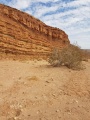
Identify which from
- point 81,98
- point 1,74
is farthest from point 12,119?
point 1,74

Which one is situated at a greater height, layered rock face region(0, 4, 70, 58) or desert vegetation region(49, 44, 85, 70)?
layered rock face region(0, 4, 70, 58)

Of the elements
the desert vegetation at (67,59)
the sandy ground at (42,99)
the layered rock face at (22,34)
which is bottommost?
the sandy ground at (42,99)

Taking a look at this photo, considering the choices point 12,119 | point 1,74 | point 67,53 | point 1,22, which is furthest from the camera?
point 1,22

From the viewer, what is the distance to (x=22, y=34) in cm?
1991

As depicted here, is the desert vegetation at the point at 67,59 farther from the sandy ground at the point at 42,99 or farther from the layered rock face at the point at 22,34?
the sandy ground at the point at 42,99

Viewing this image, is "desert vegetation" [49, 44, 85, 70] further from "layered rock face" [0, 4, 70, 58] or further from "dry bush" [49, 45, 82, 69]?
"layered rock face" [0, 4, 70, 58]

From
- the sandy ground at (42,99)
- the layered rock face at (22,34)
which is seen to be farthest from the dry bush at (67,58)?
the sandy ground at (42,99)

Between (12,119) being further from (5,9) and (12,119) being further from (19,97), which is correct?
(5,9)

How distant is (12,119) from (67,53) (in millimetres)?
9293

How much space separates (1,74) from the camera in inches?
384

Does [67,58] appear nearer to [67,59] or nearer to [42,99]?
[67,59]

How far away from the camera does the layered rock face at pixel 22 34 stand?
17.0m

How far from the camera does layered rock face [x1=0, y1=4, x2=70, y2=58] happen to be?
16953 millimetres

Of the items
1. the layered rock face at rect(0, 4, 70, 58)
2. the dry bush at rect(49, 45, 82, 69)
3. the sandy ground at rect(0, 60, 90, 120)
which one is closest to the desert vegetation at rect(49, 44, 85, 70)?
the dry bush at rect(49, 45, 82, 69)
